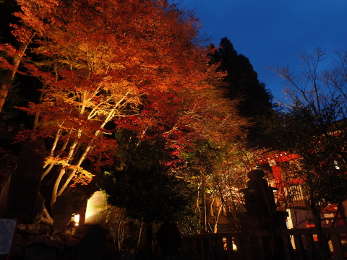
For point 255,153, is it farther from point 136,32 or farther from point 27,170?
point 27,170

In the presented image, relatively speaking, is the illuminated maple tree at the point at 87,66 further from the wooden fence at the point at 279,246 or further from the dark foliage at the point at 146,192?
the wooden fence at the point at 279,246

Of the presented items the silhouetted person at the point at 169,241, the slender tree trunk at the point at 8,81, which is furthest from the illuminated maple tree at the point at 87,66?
the silhouetted person at the point at 169,241

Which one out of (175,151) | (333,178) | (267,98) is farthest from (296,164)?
(267,98)

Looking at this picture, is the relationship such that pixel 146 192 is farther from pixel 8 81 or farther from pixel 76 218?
pixel 8 81

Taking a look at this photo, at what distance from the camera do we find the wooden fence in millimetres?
5336

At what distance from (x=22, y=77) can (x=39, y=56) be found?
2877 millimetres

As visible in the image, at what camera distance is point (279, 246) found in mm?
6312

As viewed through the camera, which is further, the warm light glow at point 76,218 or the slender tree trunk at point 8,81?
the warm light glow at point 76,218

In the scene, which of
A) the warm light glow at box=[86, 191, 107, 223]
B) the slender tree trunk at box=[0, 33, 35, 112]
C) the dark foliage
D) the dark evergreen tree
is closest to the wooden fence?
the dark foliage

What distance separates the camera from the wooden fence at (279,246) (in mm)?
5336

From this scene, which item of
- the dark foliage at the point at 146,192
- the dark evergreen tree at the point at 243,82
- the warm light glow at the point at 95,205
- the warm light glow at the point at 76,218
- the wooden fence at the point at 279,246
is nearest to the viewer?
the wooden fence at the point at 279,246

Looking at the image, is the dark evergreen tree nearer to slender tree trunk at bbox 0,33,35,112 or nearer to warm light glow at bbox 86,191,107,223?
warm light glow at bbox 86,191,107,223

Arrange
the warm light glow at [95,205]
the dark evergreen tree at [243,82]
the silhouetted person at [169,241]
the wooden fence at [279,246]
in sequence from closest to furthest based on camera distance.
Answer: the wooden fence at [279,246], the silhouetted person at [169,241], the warm light glow at [95,205], the dark evergreen tree at [243,82]

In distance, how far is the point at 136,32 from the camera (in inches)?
560
